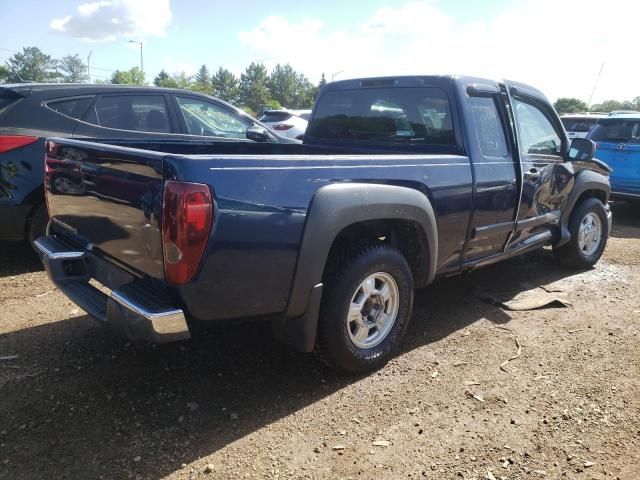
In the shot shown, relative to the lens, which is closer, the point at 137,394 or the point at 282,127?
the point at 137,394

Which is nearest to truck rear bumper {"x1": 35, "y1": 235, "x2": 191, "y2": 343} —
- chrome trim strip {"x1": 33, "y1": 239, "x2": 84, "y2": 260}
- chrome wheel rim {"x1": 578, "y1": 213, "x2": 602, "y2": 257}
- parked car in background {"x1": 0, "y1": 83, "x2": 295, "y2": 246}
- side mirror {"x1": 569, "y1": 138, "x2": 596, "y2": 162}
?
chrome trim strip {"x1": 33, "y1": 239, "x2": 84, "y2": 260}

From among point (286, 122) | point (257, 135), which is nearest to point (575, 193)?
point (257, 135)

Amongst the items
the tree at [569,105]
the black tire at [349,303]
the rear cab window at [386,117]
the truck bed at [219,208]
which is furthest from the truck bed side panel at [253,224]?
the tree at [569,105]

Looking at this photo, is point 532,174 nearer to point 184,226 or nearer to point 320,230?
point 320,230

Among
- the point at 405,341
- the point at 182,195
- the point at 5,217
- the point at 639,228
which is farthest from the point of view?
the point at 639,228

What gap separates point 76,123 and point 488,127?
151 inches

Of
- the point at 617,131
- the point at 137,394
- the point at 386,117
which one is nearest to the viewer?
the point at 137,394

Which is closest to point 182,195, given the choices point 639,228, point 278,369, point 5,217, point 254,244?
point 254,244

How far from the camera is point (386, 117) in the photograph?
4.04m

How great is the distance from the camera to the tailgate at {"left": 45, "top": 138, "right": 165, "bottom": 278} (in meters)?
2.28

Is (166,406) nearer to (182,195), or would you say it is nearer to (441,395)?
(182,195)

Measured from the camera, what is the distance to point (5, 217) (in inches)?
177

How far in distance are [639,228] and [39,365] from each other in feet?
27.2

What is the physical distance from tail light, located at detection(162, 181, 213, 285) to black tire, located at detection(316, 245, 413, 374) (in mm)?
881
